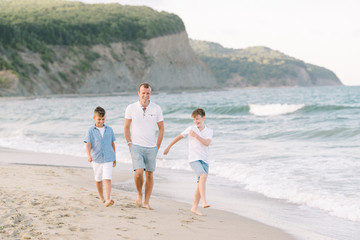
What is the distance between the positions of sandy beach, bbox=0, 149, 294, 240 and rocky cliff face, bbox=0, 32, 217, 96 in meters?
62.7

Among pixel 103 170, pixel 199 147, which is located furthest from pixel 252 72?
pixel 103 170

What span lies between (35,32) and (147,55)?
81.3 ft

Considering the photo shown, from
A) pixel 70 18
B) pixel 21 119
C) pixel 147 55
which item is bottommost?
pixel 21 119

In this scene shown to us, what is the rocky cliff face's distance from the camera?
75.6m

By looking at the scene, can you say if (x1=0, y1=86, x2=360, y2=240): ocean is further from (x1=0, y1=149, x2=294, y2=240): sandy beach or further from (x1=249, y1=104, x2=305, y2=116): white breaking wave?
(x1=249, y1=104, x2=305, y2=116): white breaking wave

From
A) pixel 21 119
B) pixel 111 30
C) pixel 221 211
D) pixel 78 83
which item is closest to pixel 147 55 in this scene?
pixel 111 30

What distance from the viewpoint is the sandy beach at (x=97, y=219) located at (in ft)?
14.5

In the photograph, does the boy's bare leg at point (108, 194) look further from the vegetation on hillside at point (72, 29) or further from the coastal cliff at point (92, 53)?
the vegetation on hillside at point (72, 29)

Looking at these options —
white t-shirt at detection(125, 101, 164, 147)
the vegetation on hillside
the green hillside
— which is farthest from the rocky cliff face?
the green hillside

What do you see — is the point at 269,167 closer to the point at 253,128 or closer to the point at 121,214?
the point at 121,214

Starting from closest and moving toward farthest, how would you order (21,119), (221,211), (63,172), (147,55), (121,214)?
(121,214)
(221,211)
(63,172)
(21,119)
(147,55)

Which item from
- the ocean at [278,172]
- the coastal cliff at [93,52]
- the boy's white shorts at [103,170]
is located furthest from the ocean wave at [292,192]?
the coastal cliff at [93,52]

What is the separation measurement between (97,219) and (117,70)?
8634 cm

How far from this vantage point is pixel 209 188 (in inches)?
326
